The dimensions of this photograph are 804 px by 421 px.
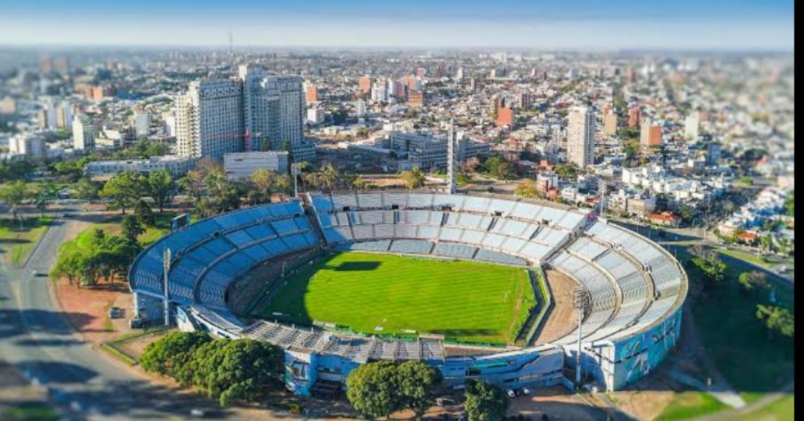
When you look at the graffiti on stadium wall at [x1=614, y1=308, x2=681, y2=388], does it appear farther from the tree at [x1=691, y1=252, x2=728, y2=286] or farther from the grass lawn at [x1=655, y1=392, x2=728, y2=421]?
the tree at [x1=691, y1=252, x2=728, y2=286]

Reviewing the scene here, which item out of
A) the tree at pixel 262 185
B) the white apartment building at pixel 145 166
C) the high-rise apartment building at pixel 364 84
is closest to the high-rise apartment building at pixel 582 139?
the high-rise apartment building at pixel 364 84

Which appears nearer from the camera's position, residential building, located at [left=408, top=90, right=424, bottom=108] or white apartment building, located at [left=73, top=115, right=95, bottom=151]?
white apartment building, located at [left=73, top=115, right=95, bottom=151]

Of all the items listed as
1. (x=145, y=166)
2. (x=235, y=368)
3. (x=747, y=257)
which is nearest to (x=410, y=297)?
(x=235, y=368)

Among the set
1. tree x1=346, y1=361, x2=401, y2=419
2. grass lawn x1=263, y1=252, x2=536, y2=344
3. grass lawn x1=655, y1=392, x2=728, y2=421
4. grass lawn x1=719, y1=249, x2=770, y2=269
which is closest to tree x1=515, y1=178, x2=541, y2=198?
grass lawn x1=263, y1=252, x2=536, y2=344

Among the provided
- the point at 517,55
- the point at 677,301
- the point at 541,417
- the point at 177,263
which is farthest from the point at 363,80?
the point at 541,417

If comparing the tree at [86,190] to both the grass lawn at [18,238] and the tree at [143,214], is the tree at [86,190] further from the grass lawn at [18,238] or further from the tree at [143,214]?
the grass lawn at [18,238]
